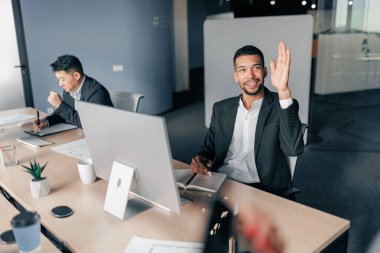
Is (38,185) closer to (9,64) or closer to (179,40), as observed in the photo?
(9,64)

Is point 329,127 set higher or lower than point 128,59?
lower

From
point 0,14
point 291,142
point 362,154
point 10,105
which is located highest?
point 0,14

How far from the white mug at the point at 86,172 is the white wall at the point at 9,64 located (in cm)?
346

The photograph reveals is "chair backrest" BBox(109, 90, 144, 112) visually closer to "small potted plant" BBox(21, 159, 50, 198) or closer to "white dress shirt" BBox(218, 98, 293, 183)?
"white dress shirt" BBox(218, 98, 293, 183)

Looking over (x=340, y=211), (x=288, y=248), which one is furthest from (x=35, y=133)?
(x=340, y=211)

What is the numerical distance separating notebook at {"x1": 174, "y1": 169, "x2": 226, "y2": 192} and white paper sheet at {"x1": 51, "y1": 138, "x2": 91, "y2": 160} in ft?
1.99

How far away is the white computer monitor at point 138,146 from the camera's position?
1.13m

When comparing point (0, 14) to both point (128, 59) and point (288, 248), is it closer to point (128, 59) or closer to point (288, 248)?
point (128, 59)

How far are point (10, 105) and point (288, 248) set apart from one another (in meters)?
4.43

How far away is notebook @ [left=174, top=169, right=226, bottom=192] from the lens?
5.09ft

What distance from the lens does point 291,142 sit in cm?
171

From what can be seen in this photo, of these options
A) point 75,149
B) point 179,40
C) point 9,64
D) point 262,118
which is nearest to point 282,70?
point 262,118

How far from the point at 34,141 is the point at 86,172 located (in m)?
0.82

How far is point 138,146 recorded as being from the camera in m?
1.21
